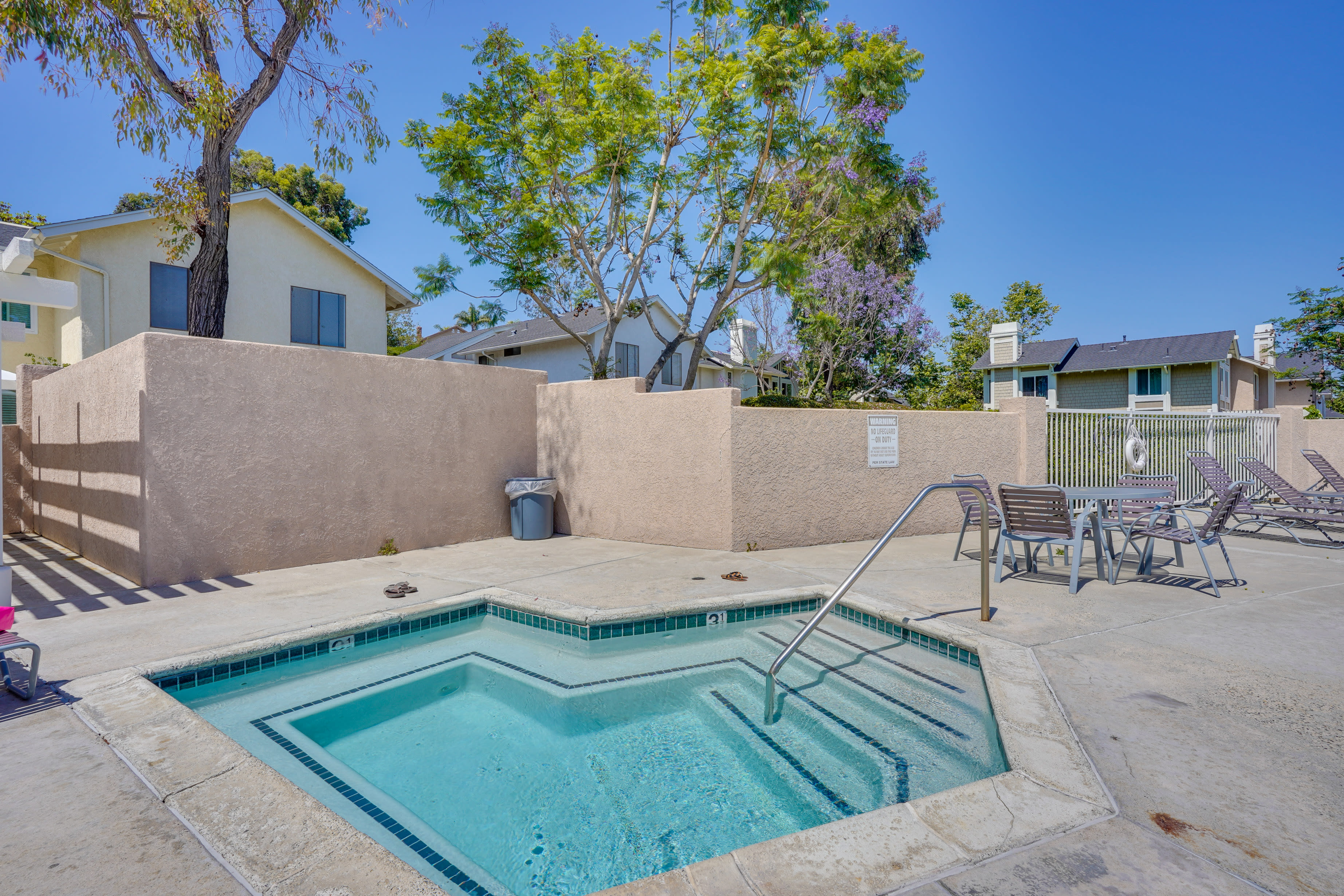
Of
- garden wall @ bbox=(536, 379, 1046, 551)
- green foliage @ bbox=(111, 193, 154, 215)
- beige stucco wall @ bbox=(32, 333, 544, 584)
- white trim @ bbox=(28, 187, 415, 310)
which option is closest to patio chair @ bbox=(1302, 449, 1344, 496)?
garden wall @ bbox=(536, 379, 1046, 551)

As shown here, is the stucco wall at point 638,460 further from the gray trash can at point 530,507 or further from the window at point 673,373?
the window at point 673,373

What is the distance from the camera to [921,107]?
42.4 ft

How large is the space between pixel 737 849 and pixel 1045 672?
7.98 ft

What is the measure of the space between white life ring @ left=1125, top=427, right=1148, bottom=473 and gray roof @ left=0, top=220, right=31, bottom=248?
19689 mm

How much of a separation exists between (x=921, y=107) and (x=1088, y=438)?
7541mm

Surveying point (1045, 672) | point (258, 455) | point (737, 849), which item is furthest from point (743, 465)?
point (737, 849)

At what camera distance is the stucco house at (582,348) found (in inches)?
827

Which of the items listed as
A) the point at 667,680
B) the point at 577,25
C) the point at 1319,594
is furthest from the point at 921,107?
the point at 667,680

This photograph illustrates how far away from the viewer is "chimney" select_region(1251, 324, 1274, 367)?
26438 millimetres

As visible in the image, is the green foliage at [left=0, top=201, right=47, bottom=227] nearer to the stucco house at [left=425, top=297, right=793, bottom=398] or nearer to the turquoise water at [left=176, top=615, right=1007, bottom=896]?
the stucco house at [left=425, top=297, right=793, bottom=398]

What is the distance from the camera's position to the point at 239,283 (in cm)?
1392

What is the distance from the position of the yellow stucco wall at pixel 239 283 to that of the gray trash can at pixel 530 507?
17.3 feet

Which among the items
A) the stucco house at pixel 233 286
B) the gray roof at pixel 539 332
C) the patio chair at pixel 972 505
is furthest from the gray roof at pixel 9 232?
the patio chair at pixel 972 505

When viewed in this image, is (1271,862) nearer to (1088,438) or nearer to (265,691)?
(265,691)
